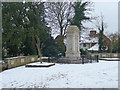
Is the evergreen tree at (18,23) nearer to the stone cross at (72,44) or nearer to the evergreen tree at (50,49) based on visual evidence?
the evergreen tree at (50,49)

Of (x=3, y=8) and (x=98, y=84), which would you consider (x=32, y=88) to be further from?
(x=3, y=8)

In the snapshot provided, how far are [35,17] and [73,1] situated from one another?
1160 centimetres

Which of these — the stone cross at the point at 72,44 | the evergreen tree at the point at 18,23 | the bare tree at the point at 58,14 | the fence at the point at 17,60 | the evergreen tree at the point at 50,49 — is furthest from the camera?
the bare tree at the point at 58,14

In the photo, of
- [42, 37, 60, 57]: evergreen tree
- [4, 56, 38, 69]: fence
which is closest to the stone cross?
[42, 37, 60, 57]: evergreen tree

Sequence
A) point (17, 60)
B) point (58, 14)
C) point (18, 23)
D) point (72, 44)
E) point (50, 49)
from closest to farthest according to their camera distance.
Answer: point (17, 60)
point (18, 23)
point (72, 44)
point (50, 49)
point (58, 14)

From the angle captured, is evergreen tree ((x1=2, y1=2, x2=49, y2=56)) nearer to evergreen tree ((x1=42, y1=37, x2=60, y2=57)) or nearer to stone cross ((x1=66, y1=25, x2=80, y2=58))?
evergreen tree ((x1=42, y1=37, x2=60, y2=57))

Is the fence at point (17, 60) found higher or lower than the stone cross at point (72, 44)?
lower

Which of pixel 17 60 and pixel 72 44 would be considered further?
pixel 72 44

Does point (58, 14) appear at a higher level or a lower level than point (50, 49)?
higher

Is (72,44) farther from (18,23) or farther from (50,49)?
(18,23)

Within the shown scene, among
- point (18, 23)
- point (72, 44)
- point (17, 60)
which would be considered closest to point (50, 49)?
point (72, 44)

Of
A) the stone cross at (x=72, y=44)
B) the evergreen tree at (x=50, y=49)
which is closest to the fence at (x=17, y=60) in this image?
the evergreen tree at (x=50, y=49)

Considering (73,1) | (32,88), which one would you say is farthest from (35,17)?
(32,88)

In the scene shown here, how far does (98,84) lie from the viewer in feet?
26.5
